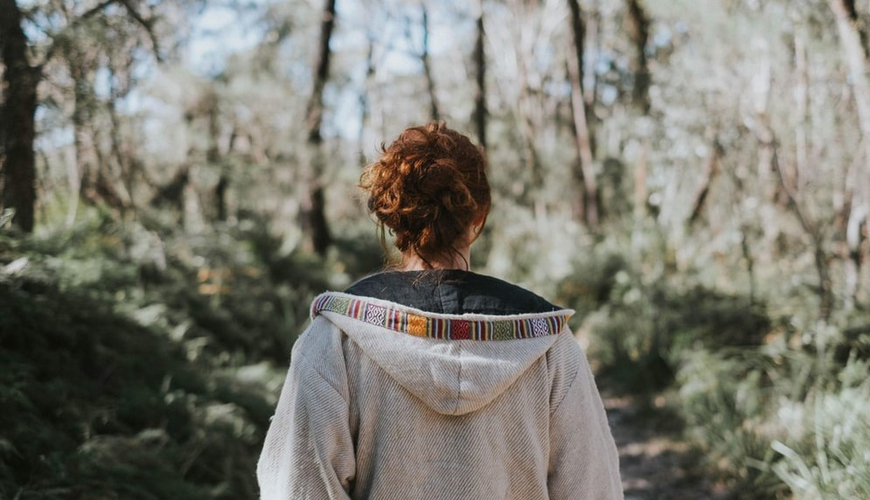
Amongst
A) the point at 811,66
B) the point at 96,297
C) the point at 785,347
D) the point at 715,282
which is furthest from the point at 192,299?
the point at 811,66

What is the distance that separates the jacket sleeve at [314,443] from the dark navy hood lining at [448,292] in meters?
0.25

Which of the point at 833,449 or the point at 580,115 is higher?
the point at 580,115

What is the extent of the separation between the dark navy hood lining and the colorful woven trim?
0.08 feet

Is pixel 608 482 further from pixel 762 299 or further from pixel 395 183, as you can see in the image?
pixel 762 299

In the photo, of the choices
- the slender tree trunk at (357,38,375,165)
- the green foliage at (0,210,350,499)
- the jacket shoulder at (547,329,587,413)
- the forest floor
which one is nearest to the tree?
the green foliage at (0,210,350,499)

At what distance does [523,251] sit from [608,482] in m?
11.5

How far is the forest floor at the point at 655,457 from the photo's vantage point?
490 centimetres

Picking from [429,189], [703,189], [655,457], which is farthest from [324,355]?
[703,189]

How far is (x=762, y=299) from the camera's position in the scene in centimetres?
708

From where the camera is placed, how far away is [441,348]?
1.60 metres

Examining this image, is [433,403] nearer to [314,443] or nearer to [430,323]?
[430,323]

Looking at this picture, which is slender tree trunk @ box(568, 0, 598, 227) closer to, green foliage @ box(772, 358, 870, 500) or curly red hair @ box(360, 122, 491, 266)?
green foliage @ box(772, 358, 870, 500)

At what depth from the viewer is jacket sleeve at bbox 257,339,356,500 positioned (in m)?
1.56

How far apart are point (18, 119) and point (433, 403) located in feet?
14.2
